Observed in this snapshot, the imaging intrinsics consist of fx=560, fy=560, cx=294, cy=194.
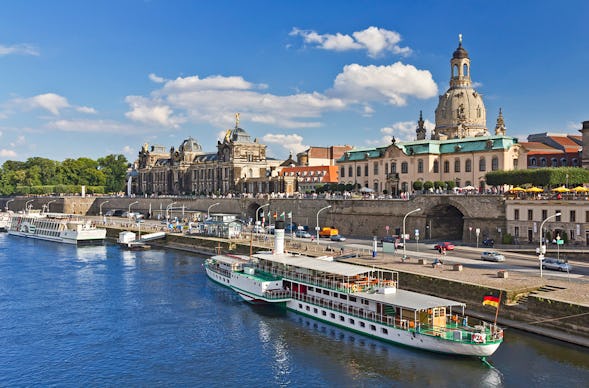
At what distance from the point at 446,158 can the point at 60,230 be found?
6883cm

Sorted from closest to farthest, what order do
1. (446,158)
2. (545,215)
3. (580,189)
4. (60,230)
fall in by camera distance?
(580,189) < (545,215) < (446,158) < (60,230)

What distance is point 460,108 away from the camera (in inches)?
4409

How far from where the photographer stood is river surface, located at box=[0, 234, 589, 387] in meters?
30.8

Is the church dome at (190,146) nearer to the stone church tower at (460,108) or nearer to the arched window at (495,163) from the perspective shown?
the stone church tower at (460,108)

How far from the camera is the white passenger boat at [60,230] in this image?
97938mm

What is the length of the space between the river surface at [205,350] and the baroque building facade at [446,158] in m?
41.5

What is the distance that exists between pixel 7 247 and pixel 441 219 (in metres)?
69.5

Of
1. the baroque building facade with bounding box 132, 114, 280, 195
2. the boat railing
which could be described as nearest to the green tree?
the baroque building facade with bounding box 132, 114, 280, 195

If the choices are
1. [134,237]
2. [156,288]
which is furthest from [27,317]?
[134,237]

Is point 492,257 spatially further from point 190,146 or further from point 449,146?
point 190,146


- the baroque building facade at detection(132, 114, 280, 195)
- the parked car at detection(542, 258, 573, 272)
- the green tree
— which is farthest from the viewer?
the green tree

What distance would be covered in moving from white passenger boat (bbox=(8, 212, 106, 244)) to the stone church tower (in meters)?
66.6

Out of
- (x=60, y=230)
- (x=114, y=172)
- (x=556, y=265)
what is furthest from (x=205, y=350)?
(x=114, y=172)

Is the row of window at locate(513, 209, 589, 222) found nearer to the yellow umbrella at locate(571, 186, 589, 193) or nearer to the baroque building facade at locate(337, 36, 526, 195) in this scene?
the yellow umbrella at locate(571, 186, 589, 193)
